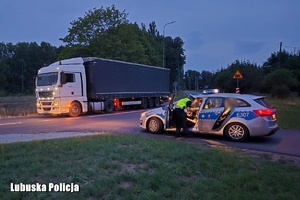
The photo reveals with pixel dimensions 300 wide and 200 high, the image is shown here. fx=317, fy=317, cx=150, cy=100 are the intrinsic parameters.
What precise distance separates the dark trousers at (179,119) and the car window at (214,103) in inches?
30.9

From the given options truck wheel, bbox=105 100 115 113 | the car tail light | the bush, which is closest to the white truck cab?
truck wheel, bbox=105 100 115 113

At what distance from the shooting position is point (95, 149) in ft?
22.5

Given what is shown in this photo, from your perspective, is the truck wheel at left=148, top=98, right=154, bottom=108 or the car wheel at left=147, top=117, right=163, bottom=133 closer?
the car wheel at left=147, top=117, right=163, bottom=133

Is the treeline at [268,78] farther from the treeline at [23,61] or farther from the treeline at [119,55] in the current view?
the treeline at [23,61]

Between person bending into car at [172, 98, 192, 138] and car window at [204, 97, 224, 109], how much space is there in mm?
563

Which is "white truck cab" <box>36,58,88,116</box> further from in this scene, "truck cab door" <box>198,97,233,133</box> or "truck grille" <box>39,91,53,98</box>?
"truck cab door" <box>198,97,233,133</box>

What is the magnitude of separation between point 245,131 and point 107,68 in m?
13.7

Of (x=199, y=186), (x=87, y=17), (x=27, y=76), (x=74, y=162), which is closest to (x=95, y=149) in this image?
(x=74, y=162)

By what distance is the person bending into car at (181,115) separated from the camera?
33.4 feet

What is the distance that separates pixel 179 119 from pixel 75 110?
34.1ft

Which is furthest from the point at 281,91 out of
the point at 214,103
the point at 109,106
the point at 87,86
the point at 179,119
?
the point at 179,119

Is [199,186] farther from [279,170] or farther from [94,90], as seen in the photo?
[94,90]

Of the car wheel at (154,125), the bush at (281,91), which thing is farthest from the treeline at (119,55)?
the car wheel at (154,125)

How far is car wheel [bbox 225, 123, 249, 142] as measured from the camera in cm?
969
